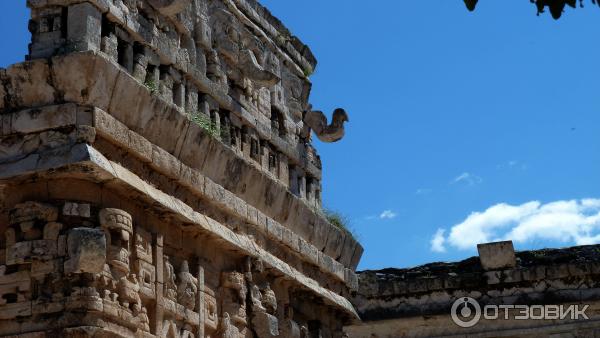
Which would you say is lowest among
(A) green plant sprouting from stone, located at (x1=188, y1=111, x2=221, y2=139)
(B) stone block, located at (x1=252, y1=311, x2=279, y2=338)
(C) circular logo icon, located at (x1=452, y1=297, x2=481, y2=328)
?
(B) stone block, located at (x1=252, y1=311, x2=279, y2=338)

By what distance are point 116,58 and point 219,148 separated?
1576 millimetres

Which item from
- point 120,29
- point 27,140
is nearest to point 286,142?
point 120,29

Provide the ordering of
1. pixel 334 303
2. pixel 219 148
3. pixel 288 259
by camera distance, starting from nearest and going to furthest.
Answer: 1. pixel 219 148
2. pixel 288 259
3. pixel 334 303

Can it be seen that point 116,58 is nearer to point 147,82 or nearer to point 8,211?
point 147,82

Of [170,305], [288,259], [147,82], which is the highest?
[147,82]

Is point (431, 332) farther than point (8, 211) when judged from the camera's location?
Yes

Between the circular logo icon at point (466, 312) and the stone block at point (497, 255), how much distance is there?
0.58m

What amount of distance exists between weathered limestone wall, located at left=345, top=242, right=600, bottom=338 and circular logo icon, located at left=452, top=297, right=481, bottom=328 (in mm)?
72

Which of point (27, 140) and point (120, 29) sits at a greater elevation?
point (120, 29)

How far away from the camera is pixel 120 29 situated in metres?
11.1

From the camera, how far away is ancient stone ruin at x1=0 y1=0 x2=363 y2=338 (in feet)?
33.1

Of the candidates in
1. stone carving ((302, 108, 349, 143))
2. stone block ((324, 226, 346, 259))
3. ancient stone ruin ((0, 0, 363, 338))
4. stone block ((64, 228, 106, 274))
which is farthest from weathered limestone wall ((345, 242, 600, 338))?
stone block ((64, 228, 106, 274))

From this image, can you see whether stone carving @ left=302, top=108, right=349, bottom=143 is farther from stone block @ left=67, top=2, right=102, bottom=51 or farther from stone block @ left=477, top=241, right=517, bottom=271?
stone block @ left=67, top=2, right=102, bottom=51

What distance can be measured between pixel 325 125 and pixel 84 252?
18.6 feet
